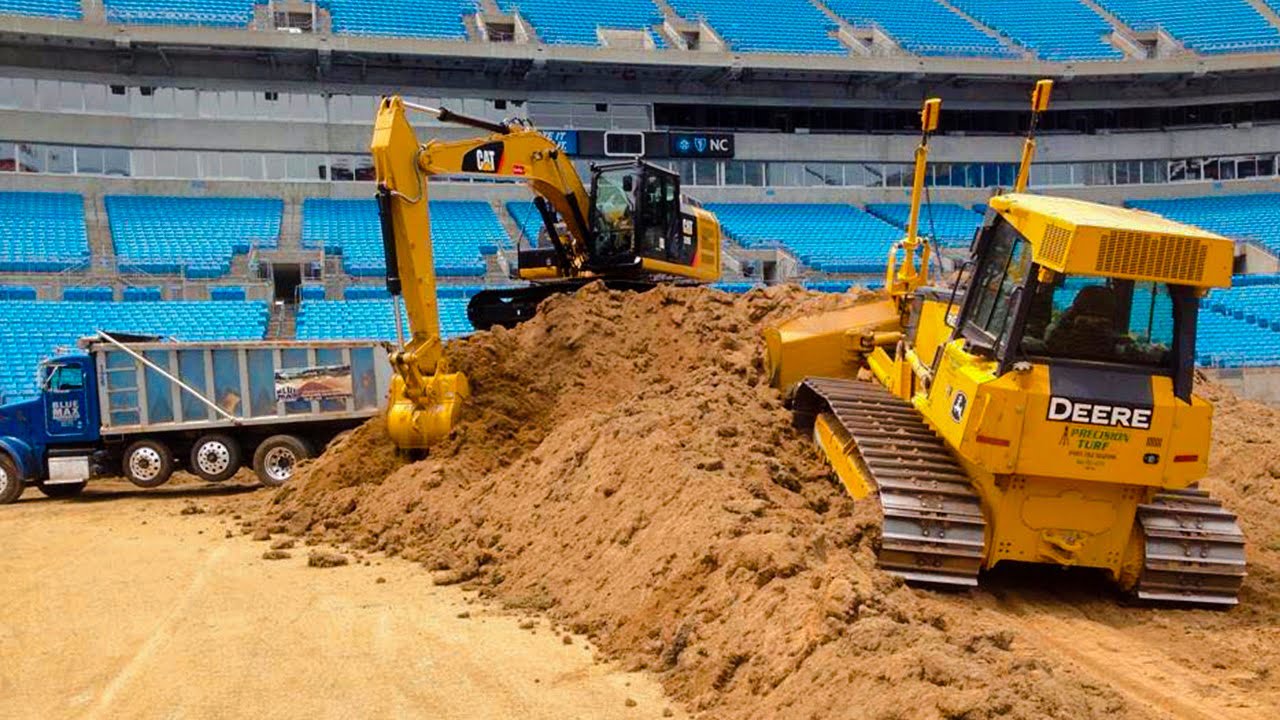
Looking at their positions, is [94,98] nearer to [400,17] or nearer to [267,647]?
[400,17]

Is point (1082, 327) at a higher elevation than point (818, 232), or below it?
below

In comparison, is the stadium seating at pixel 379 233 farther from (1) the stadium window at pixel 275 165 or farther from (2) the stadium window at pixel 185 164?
(2) the stadium window at pixel 185 164

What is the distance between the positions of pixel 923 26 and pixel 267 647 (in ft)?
130

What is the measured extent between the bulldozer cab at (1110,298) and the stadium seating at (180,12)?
30.7m

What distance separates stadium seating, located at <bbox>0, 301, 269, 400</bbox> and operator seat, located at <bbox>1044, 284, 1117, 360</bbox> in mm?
20009

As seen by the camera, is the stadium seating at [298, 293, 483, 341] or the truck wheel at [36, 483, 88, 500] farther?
the stadium seating at [298, 293, 483, 341]

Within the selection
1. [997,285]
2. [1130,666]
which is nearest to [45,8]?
[997,285]

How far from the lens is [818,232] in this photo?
3731 centimetres

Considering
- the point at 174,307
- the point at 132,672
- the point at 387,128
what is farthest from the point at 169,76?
the point at 132,672

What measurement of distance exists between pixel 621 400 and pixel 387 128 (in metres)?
3.62

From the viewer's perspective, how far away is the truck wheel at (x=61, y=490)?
17.6 m

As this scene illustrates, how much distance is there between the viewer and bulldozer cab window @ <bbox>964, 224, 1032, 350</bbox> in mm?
8414

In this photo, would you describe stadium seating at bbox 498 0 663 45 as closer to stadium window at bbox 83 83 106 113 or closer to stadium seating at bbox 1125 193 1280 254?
stadium window at bbox 83 83 106 113

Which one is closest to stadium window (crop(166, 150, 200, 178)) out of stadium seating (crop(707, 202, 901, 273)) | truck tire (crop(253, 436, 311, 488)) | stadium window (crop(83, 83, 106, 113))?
stadium window (crop(83, 83, 106, 113))
